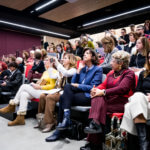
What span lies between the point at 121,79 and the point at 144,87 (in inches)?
9.4

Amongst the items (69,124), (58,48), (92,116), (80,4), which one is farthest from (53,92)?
(80,4)

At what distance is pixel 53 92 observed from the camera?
2.17 meters

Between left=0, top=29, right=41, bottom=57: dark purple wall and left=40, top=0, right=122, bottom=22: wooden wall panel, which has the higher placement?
left=40, top=0, right=122, bottom=22: wooden wall panel

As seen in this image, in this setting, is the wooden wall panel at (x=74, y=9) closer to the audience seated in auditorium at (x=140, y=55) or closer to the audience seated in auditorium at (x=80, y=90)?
the audience seated in auditorium at (x=140, y=55)

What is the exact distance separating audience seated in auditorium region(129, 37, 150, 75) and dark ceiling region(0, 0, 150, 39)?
14.6ft

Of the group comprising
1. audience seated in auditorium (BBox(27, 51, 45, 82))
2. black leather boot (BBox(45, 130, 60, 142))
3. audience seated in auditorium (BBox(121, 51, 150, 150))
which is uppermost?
audience seated in auditorium (BBox(27, 51, 45, 82))

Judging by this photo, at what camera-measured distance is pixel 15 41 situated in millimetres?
8953

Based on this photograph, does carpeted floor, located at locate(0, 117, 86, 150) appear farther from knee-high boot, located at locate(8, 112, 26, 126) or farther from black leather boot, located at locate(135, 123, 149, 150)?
black leather boot, located at locate(135, 123, 149, 150)

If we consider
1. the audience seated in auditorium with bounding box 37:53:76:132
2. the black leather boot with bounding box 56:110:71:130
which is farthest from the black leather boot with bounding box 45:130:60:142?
the audience seated in auditorium with bounding box 37:53:76:132

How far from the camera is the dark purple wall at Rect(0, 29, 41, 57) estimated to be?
8.44 metres

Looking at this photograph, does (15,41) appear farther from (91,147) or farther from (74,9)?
(91,147)

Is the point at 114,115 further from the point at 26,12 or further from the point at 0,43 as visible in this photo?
the point at 0,43

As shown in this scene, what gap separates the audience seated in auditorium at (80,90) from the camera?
5.78ft

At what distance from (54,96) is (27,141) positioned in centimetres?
63
